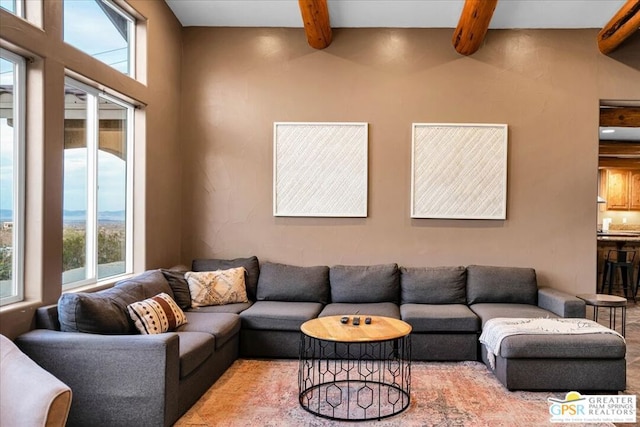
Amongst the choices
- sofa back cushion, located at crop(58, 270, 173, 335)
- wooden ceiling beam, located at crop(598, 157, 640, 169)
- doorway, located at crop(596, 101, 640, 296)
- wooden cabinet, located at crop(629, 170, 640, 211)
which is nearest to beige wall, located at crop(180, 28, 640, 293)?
sofa back cushion, located at crop(58, 270, 173, 335)

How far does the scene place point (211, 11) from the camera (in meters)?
4.86

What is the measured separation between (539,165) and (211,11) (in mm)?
3754

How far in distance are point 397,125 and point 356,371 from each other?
2.58 metres

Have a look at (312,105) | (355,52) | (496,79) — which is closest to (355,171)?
(312,105)

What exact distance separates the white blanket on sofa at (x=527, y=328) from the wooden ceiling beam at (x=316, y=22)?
305 cm

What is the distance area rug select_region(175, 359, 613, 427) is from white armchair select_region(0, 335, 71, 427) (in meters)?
1.11

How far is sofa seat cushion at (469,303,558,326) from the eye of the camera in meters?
4.12

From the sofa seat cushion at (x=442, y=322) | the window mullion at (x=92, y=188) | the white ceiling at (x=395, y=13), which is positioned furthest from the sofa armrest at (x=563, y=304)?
the window mullion at (x=92, y=188)

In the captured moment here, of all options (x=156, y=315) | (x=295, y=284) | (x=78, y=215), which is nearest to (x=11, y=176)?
(x=78, y=215)

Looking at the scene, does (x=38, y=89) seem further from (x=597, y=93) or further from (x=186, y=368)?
(x=597, y=93)

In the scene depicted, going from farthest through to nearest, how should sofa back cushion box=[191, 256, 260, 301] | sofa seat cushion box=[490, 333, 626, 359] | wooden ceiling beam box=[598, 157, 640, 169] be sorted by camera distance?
1. wooden ceiling beam box=[598, 157, 640, 169]
2. sofa back cushion box=[191, 256, 260, 301]
3. sofa seat cushion box=[490, 333, 626, 359]

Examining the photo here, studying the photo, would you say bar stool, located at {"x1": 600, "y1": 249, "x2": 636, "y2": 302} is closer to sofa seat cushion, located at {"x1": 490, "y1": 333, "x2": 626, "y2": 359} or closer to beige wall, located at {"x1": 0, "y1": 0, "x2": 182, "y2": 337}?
sofa seat cushion, located at {"x1": 490, "y1": 333, "x2": 626, "y2": 359}

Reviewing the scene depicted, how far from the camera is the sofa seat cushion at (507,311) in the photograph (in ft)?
13.5

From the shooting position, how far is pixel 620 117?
5934mm
